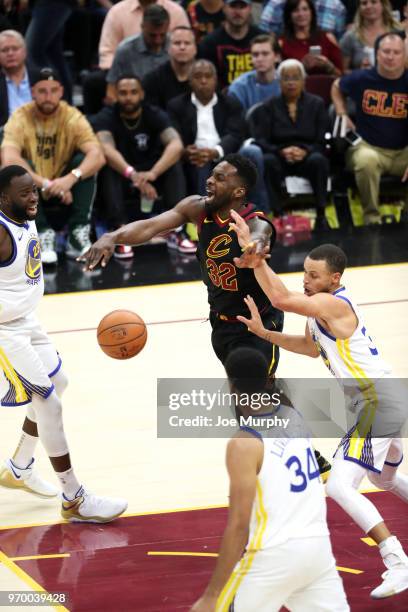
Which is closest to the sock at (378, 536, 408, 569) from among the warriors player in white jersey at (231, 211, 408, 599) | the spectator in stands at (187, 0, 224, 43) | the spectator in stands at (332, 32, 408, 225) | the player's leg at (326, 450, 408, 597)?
the player's leg at (326, 450, 408, 597)

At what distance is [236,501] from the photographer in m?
3.69

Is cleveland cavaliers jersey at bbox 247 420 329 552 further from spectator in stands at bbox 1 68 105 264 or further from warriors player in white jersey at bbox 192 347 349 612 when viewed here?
spectator in stands at bbox 1 68 105 264

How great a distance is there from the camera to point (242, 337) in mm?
5871

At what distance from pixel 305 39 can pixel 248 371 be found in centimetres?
945

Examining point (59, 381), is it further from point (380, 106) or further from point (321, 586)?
point (380, 106)

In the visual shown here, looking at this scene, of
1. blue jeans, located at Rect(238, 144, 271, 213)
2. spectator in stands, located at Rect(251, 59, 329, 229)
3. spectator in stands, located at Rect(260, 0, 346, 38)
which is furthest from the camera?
spectator in stands, located at Rect(260, 0, 346, 38)

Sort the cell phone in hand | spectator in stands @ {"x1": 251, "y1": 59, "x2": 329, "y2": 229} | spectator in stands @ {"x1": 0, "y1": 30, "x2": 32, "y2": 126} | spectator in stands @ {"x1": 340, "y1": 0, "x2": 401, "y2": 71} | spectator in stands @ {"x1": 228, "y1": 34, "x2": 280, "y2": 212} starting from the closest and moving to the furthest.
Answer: spectator in stands @ {"x1": 0, "y1": 30, "x2": 32, "y2": 126}
spectator in stands @ {"x1": 251, "y1": 59, "x2": 329, "y2": 229}
spectator in stands @ {"x1": 228, "y1": 34, "x2": 280, "y2": 212}
the cell phone in hand
spectator in stands @ {"x1": 340, "y1": 0, "x2": 401, "y2": 71}

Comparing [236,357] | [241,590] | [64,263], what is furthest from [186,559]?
[64,263]

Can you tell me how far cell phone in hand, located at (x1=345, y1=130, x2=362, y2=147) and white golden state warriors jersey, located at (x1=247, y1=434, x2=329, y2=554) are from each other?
8.15m

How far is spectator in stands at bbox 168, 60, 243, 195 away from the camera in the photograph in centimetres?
1111

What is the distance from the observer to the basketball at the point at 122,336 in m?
5.68

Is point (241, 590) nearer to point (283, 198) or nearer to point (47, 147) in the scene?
point (47, 147)

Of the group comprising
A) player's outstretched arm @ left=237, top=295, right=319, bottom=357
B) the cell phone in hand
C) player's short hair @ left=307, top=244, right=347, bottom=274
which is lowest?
the cell phone in hand

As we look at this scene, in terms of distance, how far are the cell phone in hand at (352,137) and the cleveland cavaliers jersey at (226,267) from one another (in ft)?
20.2
